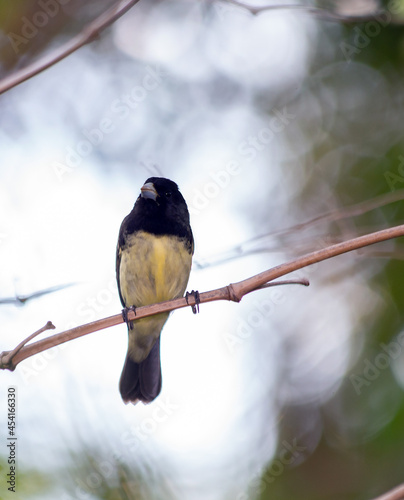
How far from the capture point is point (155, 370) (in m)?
4.70

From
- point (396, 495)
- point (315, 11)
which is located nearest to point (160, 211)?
point (315, 11)

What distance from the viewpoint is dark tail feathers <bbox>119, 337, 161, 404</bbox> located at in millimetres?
4613

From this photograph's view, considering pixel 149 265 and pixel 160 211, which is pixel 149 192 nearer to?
pixel 160 211

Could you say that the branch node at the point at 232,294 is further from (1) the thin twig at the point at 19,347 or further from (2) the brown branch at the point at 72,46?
(2) the brown branch at the point at 72,46

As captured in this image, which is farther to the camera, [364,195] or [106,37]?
[106,37]

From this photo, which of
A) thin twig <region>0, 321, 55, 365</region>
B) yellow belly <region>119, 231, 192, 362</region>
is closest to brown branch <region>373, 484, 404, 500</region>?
thin twig <region>0, 321, 55, 365</region>

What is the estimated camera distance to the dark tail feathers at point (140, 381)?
15.1 feet

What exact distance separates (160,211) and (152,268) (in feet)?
1.49

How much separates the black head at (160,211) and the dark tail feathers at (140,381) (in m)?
1.10

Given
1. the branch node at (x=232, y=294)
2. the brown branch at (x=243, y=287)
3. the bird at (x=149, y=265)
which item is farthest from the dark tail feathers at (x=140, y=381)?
the branch node at (x=232, y=294)

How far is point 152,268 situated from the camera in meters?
4.32

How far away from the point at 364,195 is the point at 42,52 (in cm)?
301

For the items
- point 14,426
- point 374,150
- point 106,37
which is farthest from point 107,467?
point 106,37

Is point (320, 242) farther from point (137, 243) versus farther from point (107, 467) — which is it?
point (107, 467)
